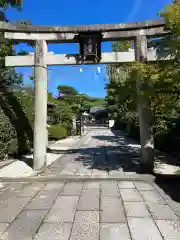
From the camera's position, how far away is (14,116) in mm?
11016

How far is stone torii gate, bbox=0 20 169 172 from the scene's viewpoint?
8141 millimetres

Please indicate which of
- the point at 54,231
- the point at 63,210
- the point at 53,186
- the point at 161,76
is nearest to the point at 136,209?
the point at 63,210

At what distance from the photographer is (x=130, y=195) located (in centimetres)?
584

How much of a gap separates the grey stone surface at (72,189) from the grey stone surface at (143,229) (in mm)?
1976

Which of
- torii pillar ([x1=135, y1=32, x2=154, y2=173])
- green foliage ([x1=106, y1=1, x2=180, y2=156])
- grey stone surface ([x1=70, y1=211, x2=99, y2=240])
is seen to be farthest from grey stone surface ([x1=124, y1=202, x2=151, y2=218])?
Result: green foliage ([x1=106, y1=1, x2=180, y2=156])

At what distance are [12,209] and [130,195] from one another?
2.50 metres

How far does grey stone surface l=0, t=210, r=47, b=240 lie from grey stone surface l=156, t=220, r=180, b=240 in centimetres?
188

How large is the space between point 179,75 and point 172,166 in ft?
12.8

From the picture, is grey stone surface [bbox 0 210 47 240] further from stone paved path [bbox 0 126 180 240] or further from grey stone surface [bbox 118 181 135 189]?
grey stone surface [bbox 118 181 135 189]

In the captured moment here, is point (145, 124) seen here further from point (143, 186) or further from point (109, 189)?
point (109, 189)

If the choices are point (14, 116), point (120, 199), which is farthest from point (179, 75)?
point (14, 116)

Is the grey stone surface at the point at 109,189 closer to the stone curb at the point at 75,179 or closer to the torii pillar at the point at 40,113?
the stone curb at the point at 75,179

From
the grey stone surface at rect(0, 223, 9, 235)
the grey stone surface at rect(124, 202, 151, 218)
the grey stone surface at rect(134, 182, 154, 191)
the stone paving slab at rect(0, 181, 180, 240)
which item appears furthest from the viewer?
the grey stone surface at rect(134, 182, 154, 191)

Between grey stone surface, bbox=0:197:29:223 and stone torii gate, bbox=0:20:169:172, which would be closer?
grey stone surface, bbox=0:197:29:223
